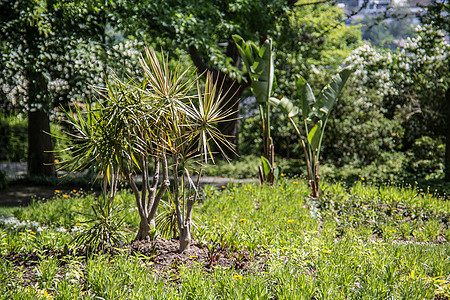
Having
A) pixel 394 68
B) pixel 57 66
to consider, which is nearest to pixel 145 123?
pixel 57 66

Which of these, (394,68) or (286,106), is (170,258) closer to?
(286,106)

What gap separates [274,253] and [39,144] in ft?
26.8

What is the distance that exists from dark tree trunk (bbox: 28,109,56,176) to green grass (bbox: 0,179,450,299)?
11.4 feet

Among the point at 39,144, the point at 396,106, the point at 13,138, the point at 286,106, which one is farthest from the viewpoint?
the point at 396,106

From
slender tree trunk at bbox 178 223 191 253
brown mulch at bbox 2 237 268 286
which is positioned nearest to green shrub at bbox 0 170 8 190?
brown mulch at bbox 2 237 268 286

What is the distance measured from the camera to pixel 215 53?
381 inches

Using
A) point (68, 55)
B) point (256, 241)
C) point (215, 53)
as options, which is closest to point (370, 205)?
point (256, 241)

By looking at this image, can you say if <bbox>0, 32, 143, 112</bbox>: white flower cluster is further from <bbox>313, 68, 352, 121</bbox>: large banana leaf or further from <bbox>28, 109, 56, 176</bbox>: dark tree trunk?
<bbox>313, 68, 352, 121</bbox>: large banana leaf

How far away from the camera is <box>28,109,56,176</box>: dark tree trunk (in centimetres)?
1035

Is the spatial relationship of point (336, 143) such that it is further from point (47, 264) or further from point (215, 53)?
point (47, 264)

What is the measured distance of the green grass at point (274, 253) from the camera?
3475 mm

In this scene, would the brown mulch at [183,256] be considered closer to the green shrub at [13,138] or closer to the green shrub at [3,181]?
the green shrub at [3,181]

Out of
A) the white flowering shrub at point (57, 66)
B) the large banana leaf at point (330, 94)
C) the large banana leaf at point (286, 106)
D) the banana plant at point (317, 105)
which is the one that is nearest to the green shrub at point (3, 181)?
the white flowering shrub at point (57, 66)

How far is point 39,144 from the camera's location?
413 inches
